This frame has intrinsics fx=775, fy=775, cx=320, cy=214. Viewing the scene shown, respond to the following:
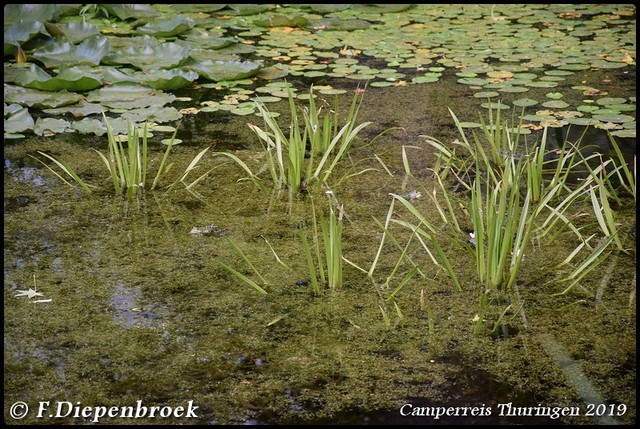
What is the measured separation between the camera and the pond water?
1618mm

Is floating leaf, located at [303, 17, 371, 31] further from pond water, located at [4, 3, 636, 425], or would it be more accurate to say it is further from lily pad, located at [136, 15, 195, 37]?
pond water, located at [4, 3, 636, 425]

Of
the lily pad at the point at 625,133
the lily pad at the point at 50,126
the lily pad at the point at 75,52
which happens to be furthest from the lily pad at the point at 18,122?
the lily pad at the point at 625,133

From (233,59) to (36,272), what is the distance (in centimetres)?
220

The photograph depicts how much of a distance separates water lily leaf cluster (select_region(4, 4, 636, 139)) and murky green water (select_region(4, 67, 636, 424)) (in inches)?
41.1

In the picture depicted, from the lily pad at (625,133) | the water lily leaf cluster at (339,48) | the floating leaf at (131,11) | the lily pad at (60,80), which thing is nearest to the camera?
the lily pad at (625,133)

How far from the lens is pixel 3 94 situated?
10.6ft

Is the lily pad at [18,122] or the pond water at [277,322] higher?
the lily pad at [18,122]

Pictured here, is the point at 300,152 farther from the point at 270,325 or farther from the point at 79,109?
the point at 79,109

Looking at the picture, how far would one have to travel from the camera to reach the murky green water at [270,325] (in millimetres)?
1628

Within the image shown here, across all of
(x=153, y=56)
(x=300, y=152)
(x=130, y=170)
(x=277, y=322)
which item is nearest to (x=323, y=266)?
(x=277, y=322)

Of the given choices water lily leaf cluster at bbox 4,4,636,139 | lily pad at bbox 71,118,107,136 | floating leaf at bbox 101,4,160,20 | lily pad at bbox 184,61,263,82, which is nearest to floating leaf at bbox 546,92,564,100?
water lily leaf cluster at bbox 4,4,636,139

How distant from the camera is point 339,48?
14.6ft

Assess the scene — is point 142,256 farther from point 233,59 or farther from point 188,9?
point 188,9

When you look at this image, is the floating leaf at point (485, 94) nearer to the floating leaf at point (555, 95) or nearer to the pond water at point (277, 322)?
the floating leaf at point (555, 95)
